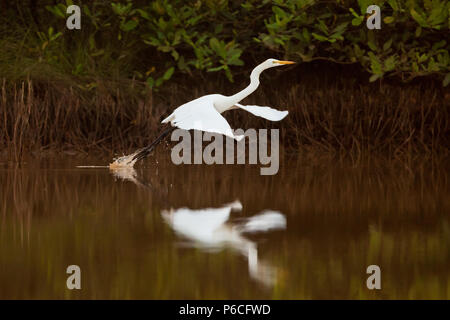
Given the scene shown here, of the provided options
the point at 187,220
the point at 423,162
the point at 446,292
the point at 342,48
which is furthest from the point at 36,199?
the point at 342,48

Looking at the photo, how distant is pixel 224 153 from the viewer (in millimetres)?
11539

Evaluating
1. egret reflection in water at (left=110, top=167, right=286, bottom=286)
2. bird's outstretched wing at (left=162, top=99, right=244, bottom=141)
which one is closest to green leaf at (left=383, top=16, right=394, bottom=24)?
bird's outstretched wing at (left=162, top=99, right=244, bottom=141)

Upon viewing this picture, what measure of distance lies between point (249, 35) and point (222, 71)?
0.80 metres

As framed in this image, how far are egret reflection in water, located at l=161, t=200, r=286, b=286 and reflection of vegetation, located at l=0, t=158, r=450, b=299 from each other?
67 mm

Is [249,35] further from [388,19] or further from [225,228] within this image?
[225,228]

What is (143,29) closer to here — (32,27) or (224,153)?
(32,27)

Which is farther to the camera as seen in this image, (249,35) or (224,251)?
(249,35)

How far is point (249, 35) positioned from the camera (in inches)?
487

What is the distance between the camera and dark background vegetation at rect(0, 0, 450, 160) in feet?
37.2

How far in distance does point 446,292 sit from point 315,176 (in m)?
4.91

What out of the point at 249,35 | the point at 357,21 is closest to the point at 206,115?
the point at 357,21

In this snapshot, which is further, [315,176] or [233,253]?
[315,176]

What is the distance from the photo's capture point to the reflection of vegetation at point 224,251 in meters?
4.18

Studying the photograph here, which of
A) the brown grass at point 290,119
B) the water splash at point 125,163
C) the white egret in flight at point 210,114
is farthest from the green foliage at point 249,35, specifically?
the water splash at point 125,163
